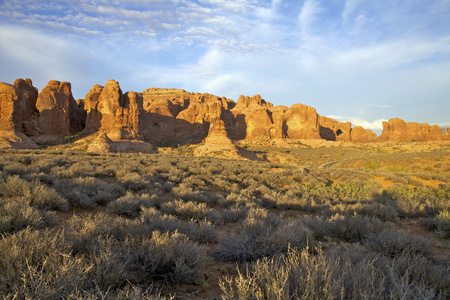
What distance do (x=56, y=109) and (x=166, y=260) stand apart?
5319cm

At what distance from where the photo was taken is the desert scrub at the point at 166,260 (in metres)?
2.63

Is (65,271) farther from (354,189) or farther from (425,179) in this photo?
(425,179)

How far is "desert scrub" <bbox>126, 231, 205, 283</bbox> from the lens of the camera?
263 cm

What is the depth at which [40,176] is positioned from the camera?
6961 millimetres

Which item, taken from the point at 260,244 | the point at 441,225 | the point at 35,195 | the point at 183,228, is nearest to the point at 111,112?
the point at 35,195

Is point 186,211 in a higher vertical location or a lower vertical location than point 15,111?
lower

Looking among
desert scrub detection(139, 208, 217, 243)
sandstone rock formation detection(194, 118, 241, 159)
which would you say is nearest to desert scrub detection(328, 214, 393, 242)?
desert scrub detection(139, 208, 217, 243)

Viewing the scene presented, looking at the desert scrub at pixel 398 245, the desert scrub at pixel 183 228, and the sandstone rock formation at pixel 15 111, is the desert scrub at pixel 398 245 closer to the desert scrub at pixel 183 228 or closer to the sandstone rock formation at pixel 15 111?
the desert scrub at pixel 183 228

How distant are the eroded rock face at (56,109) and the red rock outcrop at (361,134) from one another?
102 m

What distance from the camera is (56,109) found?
44.0 metres

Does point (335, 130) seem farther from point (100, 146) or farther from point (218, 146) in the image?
point (100, 146)

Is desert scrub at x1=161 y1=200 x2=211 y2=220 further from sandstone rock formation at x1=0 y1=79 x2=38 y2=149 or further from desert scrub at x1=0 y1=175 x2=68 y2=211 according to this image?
sandstone rock formation at x1=0 y1=79 x2=38 y2=149

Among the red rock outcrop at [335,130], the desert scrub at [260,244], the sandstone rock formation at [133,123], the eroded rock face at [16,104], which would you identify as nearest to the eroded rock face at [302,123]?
the sandstone rock formation at [133,123]

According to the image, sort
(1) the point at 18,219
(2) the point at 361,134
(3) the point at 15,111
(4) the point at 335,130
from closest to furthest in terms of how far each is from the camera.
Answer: (1) the point at 18,219 → (3) the point at 15,111 → (2) the point at 361,134 → (4) the point at 335,130
